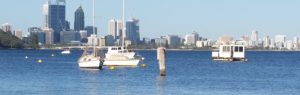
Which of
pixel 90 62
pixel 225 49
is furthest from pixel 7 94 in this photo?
pixel 225 49

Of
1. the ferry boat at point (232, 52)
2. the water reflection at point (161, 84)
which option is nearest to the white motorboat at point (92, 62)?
the water reflection at point (161, 84)

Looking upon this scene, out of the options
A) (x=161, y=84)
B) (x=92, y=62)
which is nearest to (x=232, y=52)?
(x=92, y=62)

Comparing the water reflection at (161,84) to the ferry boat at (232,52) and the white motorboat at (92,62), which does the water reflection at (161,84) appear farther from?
the ferry boat at (232,52)

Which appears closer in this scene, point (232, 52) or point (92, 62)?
point (92, 62)

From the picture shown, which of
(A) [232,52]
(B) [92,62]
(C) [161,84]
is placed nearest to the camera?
(C) [161,84]

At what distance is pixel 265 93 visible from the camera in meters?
72.0

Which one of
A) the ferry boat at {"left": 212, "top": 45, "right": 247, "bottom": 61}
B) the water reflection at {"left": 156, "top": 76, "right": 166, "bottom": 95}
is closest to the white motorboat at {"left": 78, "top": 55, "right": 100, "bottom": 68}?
the water reflection at {"left": 156, "top": 76, "right": 166, "bottom": 95}

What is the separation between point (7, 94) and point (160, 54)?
21.1m

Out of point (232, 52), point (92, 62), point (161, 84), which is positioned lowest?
point (161, 84)

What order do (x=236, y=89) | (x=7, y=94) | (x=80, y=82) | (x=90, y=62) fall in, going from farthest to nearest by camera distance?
(x=90, y=62), (x=80, y=82), (x=236, y=89), (x=7, y=94)

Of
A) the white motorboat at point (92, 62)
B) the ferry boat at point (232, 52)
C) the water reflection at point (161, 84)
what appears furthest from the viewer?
the ferry boat at point (232, 52)

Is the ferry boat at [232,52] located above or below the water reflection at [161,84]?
above

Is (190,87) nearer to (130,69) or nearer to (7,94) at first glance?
(7,94)

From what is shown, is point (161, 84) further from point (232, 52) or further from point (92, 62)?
point (232, 52)
